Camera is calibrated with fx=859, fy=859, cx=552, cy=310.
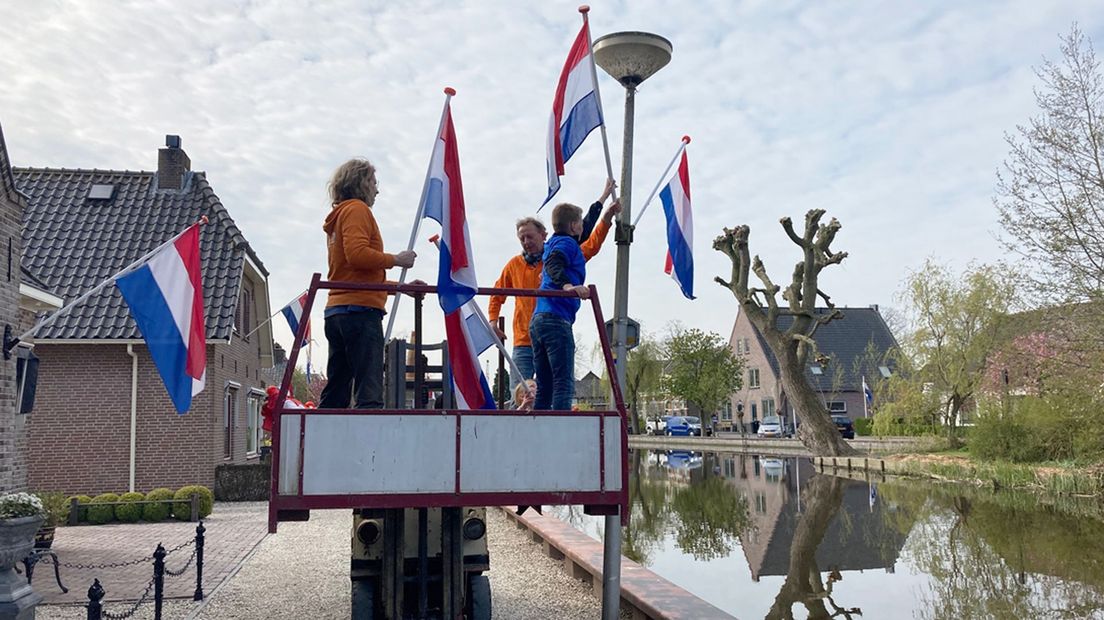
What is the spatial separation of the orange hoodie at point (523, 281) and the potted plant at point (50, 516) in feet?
15.7

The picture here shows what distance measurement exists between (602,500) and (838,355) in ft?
176

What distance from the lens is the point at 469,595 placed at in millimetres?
5961

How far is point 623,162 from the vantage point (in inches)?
279

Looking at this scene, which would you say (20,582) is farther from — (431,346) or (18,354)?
(18,354)

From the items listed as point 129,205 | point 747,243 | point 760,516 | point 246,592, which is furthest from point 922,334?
point 246,592

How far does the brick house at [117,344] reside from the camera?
51.0ft

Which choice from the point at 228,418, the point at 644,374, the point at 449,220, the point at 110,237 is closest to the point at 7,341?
the point at 449,220

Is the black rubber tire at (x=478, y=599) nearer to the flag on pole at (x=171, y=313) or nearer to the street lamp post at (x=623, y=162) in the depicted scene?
the street lamp post at (x=623, y=162)

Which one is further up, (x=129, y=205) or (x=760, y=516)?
(x=129, y=205)

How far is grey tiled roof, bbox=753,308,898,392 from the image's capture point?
5383 cm

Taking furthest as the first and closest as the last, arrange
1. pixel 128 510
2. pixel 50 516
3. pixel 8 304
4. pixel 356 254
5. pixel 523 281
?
pixel 128 510 < pixel 50 516 < pixel 8 304 < pixel 523 281 < pixel 356 254

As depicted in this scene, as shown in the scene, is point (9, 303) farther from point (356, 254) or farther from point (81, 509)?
point (81, 509)

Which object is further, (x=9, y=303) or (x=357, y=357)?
(x=9, y=303)

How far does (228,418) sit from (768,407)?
4264 cm
